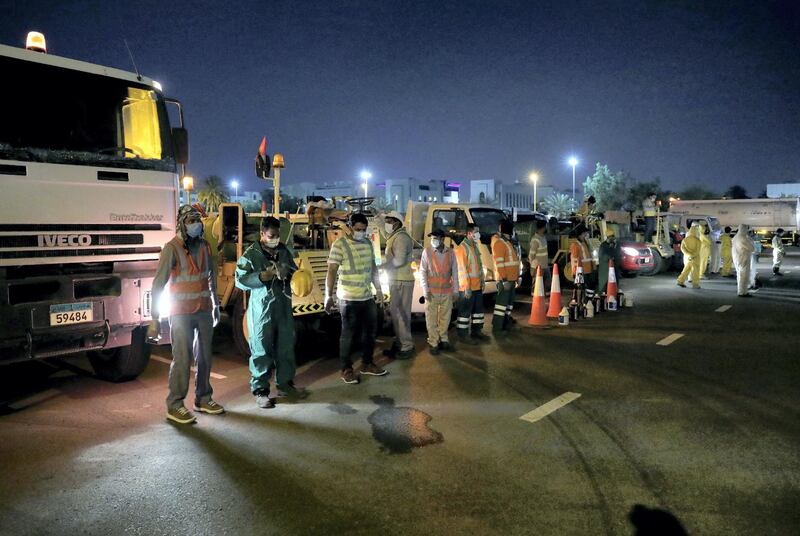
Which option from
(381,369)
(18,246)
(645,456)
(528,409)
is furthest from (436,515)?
(18,246)

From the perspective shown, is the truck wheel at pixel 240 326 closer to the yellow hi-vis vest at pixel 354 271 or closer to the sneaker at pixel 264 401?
the yellow hi-vis vest at pixel 354 271

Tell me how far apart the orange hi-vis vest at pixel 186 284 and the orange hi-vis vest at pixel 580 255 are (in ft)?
25.0

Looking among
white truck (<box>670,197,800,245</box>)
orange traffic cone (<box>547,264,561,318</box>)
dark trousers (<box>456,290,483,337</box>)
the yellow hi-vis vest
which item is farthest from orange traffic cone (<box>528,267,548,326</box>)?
white truck (<box>670,197,800,245</box>)

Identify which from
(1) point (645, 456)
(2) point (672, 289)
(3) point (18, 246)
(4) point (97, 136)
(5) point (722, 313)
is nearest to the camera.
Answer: (1) point (645, 456)

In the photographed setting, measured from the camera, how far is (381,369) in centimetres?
725

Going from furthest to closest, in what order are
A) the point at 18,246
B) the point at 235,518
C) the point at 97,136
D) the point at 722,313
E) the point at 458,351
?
the point at 722,313 < the point at 458,351 < the point at 97,136 < the point at 18,246 < the point at 235,518

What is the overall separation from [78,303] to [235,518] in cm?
318

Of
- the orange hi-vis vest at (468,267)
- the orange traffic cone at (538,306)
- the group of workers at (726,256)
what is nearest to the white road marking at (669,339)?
the orange traffic cone at (538,306)

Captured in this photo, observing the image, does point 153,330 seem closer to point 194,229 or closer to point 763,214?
point 194,229

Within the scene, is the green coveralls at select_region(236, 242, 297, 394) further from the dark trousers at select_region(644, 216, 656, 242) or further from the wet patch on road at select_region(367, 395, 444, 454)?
the dark trousers at select_region(644, 216, 656, 242)

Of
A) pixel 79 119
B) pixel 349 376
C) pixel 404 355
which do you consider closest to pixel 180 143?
pixel 79 119

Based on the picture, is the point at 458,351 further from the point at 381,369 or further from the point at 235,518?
the point at 235,518

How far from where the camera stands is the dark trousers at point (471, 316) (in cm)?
929

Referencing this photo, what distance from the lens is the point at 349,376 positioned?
6844 millimetres
